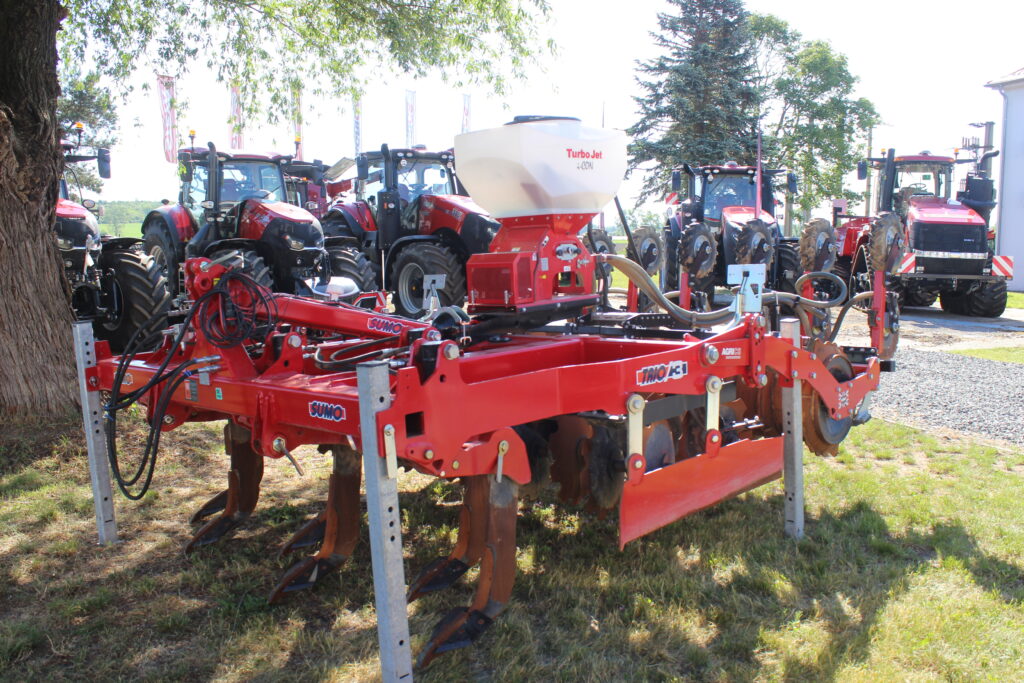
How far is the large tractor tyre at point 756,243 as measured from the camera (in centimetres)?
1107

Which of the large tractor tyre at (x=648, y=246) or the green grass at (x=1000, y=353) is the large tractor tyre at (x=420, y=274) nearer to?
the large tractor tyre at (x=648, y=246)

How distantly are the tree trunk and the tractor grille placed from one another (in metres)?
12.6

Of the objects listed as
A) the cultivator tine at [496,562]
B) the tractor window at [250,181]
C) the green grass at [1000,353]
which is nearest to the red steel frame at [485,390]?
the cultivator tine at [496,562]

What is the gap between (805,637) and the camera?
2953mm

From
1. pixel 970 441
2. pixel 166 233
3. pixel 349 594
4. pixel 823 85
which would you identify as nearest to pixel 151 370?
pixel 349 594

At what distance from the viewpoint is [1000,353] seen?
30.9 ft

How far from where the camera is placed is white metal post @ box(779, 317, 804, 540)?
3.89 meters

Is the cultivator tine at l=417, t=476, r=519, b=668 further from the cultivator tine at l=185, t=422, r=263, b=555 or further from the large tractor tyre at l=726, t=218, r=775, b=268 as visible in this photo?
the large tractor tyre at l=726, t=218, r=775, b=268

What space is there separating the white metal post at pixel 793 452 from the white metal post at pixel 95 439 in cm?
326

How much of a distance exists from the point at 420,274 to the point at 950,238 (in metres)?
9.23

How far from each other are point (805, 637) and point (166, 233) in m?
9.17

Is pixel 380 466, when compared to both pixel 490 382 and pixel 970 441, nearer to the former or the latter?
pixel 490 382

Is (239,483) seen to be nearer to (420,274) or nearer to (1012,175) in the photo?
(420,274)

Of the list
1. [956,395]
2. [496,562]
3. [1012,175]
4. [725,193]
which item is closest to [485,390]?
[496,562]
